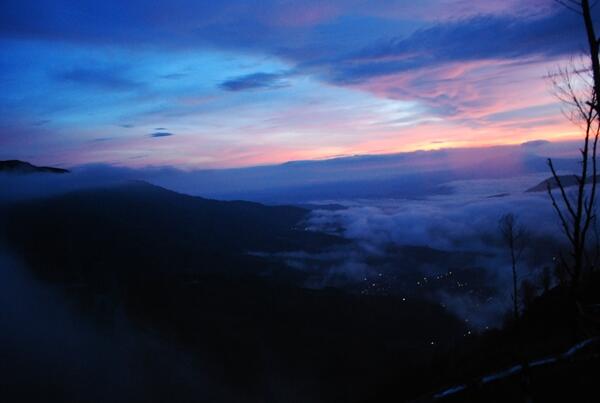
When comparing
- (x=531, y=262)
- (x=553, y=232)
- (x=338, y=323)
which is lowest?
(x=338, y=323)

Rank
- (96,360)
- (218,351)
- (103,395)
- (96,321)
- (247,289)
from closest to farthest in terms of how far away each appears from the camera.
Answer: (103,395) < (96,360) < (218,351) < (96,321) < (247,289)

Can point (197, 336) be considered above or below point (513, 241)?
below

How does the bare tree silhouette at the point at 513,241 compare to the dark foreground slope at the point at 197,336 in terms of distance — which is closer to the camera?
the bare tree silhouette at the point at 513,241

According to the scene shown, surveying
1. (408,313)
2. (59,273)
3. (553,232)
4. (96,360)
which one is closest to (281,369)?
(96,360)

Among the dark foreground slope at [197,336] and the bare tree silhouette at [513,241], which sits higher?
the bare tree silhouette at [513,241]

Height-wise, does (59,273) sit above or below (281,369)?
above

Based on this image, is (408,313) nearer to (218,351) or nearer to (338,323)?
(338,323)

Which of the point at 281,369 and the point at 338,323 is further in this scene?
the point at 338,323

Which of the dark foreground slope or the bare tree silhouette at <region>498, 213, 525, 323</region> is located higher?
the bare tree silhouette at <region>498, 213, 525, 323</region>

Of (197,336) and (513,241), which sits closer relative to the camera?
(513,241)

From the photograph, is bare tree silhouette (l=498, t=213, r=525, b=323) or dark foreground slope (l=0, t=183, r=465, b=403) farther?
dark foreground slope (l=0, t=183, r=465, b=403)

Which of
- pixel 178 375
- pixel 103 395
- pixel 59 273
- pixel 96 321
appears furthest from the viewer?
pixel 59 273
